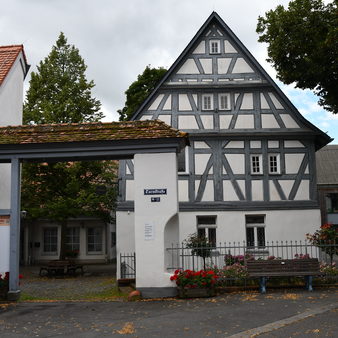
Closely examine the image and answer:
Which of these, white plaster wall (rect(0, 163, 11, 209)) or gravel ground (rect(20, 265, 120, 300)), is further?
gravel ground (rect(20, 265, 120, 300))

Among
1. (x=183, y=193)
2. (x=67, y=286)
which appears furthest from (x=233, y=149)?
(x=67, y=286)

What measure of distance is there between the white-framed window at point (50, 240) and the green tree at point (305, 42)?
758 inches

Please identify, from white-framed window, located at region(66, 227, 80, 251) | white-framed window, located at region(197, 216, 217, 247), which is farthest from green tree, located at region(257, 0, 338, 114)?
white-framed window, located at region(66, 227, 80, 251)

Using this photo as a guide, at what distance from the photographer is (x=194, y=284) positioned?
39.3 ft

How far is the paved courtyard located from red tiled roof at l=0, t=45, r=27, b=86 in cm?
956

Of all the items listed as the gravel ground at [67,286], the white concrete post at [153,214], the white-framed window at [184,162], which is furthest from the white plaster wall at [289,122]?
the gravel ground at [67,286]

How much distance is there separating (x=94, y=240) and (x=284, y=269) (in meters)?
20.7

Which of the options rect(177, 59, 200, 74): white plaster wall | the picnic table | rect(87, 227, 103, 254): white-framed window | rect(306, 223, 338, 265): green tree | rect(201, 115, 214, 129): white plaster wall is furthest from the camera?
rect(87, 227, 103, 254): white-framed window

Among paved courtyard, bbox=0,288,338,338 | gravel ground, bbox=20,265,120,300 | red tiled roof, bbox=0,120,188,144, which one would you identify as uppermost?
red tiled roof, bbox=0,120,188,144

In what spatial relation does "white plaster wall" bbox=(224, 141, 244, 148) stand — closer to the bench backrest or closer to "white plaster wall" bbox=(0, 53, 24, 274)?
the bench backrest

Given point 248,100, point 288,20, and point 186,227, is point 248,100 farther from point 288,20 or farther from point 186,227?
point 186,227

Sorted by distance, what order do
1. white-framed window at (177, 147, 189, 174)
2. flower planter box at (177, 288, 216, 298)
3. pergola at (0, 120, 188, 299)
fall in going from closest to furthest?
flower planter box at (177, 288, 216, 298) < pergola at (0, 120, 188, 299) < white-framed window at (177, 147, 189, 174)

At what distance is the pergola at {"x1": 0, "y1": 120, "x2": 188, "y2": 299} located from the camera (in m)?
12.4

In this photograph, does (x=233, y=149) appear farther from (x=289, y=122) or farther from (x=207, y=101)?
(x=289, y=122)
